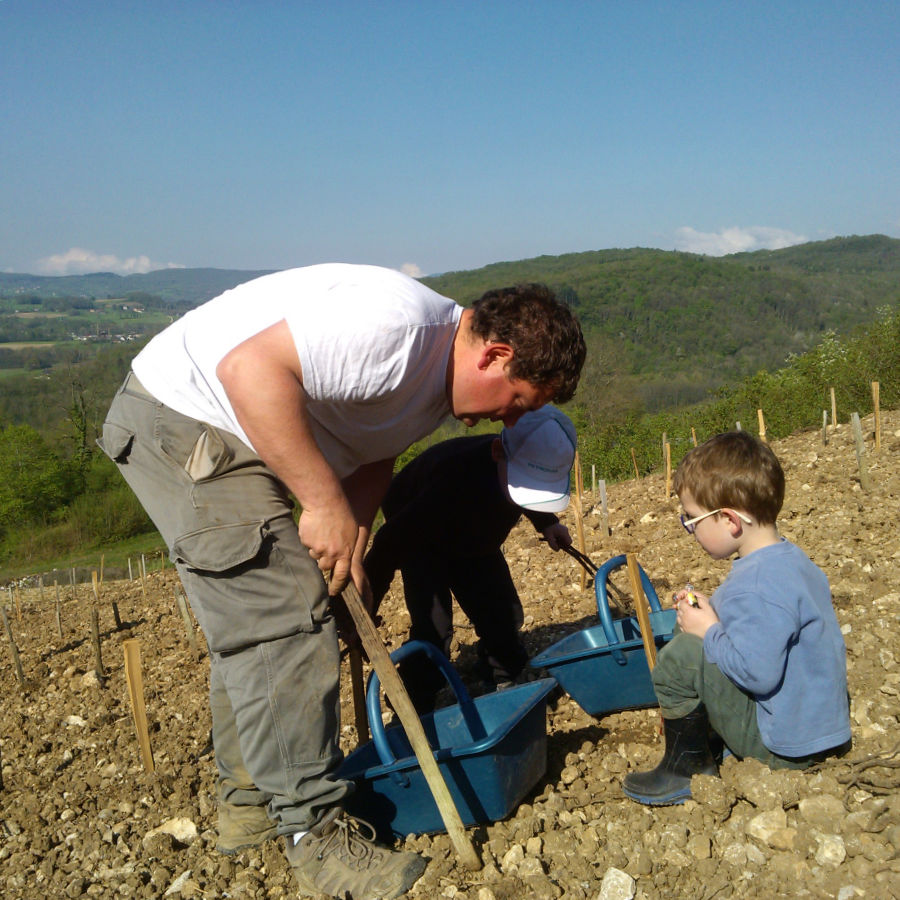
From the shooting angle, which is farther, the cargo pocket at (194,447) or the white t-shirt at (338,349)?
Result: the cargo pocket at (194,447)

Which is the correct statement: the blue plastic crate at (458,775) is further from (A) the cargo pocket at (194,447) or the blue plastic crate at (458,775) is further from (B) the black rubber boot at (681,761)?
(A) the cargo pocket at (194,447)

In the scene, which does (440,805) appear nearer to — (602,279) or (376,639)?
(376,639)

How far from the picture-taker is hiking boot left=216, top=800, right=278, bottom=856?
8.34 feet

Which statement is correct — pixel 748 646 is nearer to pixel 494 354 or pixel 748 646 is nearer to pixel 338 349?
pixel 494 354

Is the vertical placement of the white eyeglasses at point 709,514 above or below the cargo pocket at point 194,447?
below

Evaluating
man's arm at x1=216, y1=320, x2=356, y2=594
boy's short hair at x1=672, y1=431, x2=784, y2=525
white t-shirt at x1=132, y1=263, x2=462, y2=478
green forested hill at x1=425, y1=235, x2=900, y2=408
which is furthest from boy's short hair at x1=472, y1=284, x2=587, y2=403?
green forested hill at x1=425, y1=235, x2=900, y2=408

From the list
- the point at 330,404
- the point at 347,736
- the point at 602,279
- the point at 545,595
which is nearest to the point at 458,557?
the point at 347,736

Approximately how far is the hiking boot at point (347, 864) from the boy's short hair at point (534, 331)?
1.33 meters

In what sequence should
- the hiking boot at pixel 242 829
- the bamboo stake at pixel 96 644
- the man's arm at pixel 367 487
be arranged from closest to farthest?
the hiking boot at pixel 242 829, the man's arm at pixel 367 487, the bamboo stake at pixel 96 644

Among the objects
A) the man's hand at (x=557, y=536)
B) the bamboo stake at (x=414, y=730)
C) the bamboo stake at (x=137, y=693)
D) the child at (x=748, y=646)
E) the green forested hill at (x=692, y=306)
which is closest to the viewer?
the child at (x=748, y=646)

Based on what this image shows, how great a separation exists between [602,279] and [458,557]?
3573 inches

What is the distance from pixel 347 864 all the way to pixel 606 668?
1.27 metres

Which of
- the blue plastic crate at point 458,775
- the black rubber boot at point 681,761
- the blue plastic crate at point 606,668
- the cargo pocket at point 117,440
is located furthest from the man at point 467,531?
the cargo pocket at point 117,440

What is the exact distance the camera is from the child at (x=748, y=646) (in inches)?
80.8
